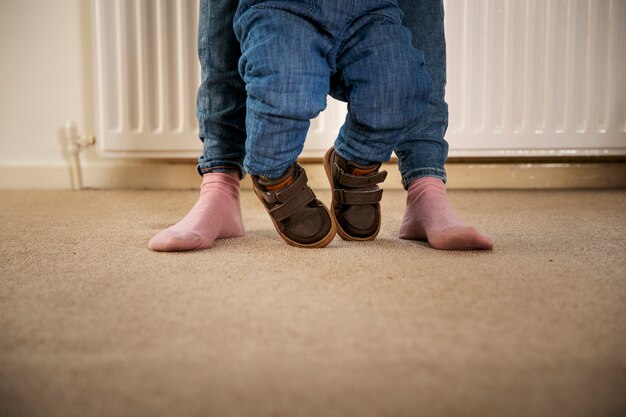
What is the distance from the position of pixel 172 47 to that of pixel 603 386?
1.48 m

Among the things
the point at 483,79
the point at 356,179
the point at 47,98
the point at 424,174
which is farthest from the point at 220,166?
the point at 47,98

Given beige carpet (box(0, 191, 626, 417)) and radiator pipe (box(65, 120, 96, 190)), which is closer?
beige carpet (box(0, 191, 626, 417))

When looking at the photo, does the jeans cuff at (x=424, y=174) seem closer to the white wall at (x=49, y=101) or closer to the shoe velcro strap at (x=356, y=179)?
the shoe velcro strap at (x=356, y=179)

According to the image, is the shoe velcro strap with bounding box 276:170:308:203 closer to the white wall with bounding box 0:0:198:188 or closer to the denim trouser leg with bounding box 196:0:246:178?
the denim trouser leg with bounding box 196:0:246:178

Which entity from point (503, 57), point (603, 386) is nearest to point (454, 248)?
point (603, 386)

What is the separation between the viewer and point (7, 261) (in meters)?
0.77

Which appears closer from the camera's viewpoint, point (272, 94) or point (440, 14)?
point (272, 94)

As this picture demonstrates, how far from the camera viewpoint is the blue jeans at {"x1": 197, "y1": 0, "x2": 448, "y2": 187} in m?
0.91

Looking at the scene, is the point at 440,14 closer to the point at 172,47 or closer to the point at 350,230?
the point at 350,230

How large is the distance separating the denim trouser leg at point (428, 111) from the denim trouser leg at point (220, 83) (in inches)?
10.2

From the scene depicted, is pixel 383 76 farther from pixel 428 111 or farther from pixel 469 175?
pixel 469 175

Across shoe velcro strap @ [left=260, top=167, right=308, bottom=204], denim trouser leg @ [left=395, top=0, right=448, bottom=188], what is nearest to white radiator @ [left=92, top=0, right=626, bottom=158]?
denim trouser leg @ [left=395, top=0, right=448, bottom=188]

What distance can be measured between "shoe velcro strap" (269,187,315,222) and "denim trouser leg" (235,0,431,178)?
45 mm

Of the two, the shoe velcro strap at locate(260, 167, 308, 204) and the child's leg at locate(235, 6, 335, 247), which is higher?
the child's leg at locate(235, 6, 335, 247)
